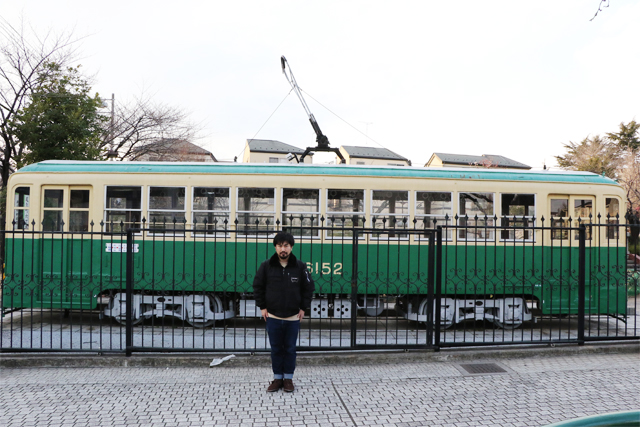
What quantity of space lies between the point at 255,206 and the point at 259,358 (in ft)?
9.65

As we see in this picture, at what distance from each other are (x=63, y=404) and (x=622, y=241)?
8.59 meters

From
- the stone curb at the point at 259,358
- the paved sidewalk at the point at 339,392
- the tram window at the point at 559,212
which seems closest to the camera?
the paved sidewalk at the point at 339,392

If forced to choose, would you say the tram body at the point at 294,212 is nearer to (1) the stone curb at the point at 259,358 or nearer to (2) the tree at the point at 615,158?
(1) the stone curb at the point at 259,358

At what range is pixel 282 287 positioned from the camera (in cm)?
484

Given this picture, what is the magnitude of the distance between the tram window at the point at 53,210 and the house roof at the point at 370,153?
44670mm

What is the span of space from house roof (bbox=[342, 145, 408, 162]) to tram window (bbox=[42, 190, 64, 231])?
44.7 metres

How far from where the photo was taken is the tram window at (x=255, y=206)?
7895 mm

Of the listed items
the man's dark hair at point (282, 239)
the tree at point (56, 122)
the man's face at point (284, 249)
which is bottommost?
the man's face at point (284, 249)

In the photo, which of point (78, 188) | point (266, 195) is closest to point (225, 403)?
point (266, 195)

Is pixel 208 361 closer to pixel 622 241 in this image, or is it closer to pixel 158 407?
pixel 158 407

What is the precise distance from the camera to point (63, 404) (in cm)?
450

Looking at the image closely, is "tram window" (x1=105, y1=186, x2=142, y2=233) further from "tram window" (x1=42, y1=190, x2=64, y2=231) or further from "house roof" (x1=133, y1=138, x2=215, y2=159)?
"house roof" (x1=133, y1=138, x2=215, y2=159)

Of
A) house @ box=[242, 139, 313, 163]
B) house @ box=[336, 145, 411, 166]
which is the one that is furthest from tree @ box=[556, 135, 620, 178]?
house @ box=[242, 139, 313, 163]

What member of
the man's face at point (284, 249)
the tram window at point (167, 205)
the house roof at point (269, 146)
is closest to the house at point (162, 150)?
the tram window at point (167, 205)
